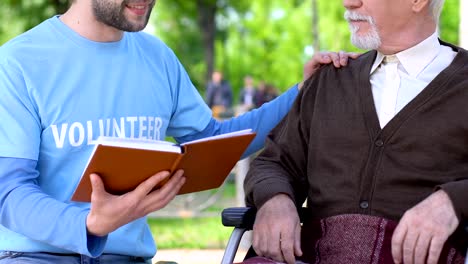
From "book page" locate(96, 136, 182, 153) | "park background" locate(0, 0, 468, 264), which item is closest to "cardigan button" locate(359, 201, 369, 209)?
"book page" locate(96, 136, 182, 153)

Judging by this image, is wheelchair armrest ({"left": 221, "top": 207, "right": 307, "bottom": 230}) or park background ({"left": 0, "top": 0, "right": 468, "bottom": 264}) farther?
park background ({"left": 0, "top": 0, "right": 468, "bottom": 264})

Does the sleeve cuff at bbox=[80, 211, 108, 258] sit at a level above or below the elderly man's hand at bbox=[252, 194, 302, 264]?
above

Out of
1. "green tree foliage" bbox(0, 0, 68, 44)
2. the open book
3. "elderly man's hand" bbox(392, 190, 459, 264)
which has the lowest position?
"green tree foliage" bbox(0, 0, 68, 44)

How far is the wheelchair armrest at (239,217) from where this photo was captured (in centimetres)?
317

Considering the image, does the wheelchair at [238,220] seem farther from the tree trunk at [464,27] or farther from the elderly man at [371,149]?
the tree trunk at [464,27]

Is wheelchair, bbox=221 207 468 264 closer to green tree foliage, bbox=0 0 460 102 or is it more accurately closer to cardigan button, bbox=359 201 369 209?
cardigan button, bbox=359 201 369 209

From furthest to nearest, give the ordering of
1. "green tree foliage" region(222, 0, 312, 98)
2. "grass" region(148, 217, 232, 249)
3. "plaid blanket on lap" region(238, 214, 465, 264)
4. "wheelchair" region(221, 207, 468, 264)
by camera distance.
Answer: "green tree foliage" region(222, 0, 312, 98) → "grass" region(148, 217, 232, 249) → "wheelchair" region(221, 207, 468, 264) → "plaid blanket on lap" region(238, 214, 465, 264)

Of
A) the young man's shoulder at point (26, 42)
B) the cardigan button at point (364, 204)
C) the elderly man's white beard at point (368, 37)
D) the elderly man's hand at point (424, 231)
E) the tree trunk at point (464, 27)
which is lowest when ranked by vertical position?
the tree trunk at point (464, 27)

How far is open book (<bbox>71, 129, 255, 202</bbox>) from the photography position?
245 centimetres

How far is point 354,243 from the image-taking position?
3068 mm

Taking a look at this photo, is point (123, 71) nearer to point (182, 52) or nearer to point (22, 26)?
point (22, 26)

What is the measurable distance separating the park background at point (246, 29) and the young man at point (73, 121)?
1566 centimetres

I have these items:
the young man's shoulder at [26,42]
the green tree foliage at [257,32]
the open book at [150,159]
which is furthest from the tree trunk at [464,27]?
the green tree foliage at [257,32]

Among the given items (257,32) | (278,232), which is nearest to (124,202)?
(278,232)
